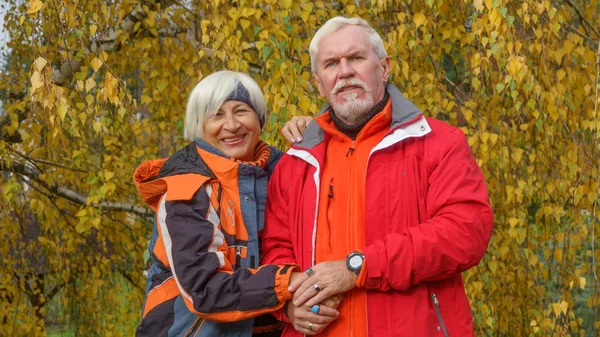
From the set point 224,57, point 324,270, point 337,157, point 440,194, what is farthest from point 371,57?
point 224,57

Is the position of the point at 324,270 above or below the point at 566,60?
below

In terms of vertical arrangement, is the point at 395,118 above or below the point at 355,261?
above

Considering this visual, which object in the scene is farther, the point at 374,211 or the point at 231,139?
the point at 231,139

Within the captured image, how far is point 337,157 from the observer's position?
6.75ft

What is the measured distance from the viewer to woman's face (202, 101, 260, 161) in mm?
2178

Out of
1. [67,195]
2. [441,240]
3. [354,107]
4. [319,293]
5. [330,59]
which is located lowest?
[67,195]

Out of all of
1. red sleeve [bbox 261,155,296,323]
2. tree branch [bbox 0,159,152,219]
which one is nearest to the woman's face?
red sleeve [bbox 261,155,296,323]

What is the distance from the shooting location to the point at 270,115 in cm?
296

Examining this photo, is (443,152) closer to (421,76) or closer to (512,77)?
(512,77)

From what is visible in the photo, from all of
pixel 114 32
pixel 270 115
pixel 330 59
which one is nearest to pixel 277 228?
pixel 330 59

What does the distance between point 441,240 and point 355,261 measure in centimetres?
21

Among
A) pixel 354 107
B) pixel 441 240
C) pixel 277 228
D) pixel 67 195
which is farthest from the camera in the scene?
pixel 67 195

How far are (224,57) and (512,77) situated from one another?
114cm

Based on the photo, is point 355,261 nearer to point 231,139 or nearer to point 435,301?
point 435,301
